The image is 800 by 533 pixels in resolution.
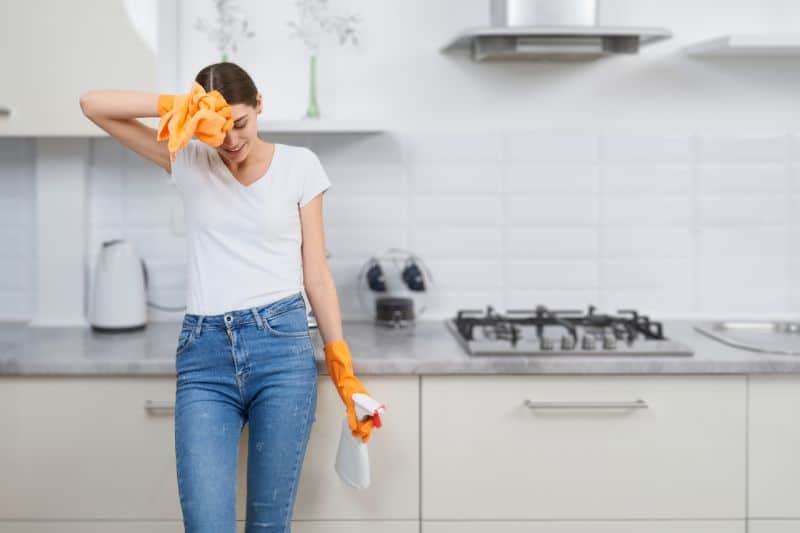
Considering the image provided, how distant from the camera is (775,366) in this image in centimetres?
231

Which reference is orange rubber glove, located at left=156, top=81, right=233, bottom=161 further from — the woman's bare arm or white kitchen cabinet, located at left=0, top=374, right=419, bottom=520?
white kitchen cabinet, located at left=0, top=374, right=419, bottom=520

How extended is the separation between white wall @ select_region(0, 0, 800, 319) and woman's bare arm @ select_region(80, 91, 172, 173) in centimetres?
72

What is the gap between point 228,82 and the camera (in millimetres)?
1974

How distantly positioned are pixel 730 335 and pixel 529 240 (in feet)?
2.08

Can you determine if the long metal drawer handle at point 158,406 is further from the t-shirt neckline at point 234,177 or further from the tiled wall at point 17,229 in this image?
the tiled wall at point 17,229

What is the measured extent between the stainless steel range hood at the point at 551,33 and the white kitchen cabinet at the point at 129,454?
962 mm

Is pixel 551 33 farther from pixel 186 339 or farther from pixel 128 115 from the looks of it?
pixel 186 339

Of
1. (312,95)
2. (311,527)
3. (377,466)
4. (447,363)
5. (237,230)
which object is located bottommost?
(311,527)

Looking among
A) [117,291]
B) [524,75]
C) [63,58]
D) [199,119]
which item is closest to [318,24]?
[524,75]

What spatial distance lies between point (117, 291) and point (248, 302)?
2.63ft

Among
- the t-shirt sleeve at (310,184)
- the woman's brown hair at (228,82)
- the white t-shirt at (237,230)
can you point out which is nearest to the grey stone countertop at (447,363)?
the white t-shirt at (237,230)

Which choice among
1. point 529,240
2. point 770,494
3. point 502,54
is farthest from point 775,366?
point 502,54

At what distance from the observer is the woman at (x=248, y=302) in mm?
2023

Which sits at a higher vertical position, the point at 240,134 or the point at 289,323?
the point at 240,134
